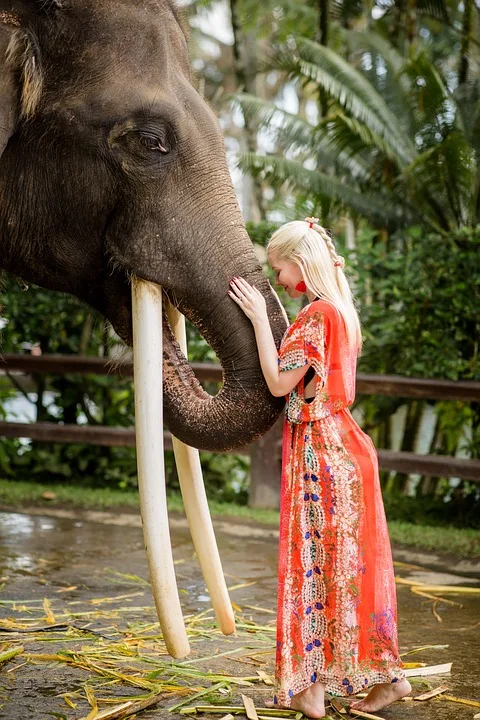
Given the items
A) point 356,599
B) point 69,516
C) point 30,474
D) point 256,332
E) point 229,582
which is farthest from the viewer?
point 30,474

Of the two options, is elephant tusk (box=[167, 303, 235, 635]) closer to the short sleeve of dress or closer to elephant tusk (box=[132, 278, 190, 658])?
elephant tusk (box=[132, 278, 190, 658])

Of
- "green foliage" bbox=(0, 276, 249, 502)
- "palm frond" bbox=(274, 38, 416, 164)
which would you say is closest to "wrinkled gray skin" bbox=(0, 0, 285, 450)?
"green foliage" bbox=(0, 276, 249, 502)

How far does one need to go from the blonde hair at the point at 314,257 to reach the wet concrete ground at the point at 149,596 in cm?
151

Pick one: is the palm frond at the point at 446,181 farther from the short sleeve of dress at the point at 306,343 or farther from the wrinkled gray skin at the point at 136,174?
the wrinkled gray skin at the point at 136,174

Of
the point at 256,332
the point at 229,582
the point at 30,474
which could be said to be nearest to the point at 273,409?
the point at 256,332

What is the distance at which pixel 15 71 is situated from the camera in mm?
3285

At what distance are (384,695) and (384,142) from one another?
6.38 meters

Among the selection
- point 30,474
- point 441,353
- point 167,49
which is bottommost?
point 30,474

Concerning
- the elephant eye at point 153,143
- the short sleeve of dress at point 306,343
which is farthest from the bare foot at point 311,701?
the elephant eye at point 153,143

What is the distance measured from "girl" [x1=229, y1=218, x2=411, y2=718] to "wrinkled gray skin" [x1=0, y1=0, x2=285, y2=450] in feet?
0.95

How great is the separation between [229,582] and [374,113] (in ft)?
17.4

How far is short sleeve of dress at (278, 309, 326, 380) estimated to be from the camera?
3.52 meters

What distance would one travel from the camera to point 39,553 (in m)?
6.41

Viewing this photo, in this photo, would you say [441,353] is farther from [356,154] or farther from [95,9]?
[95,9]
